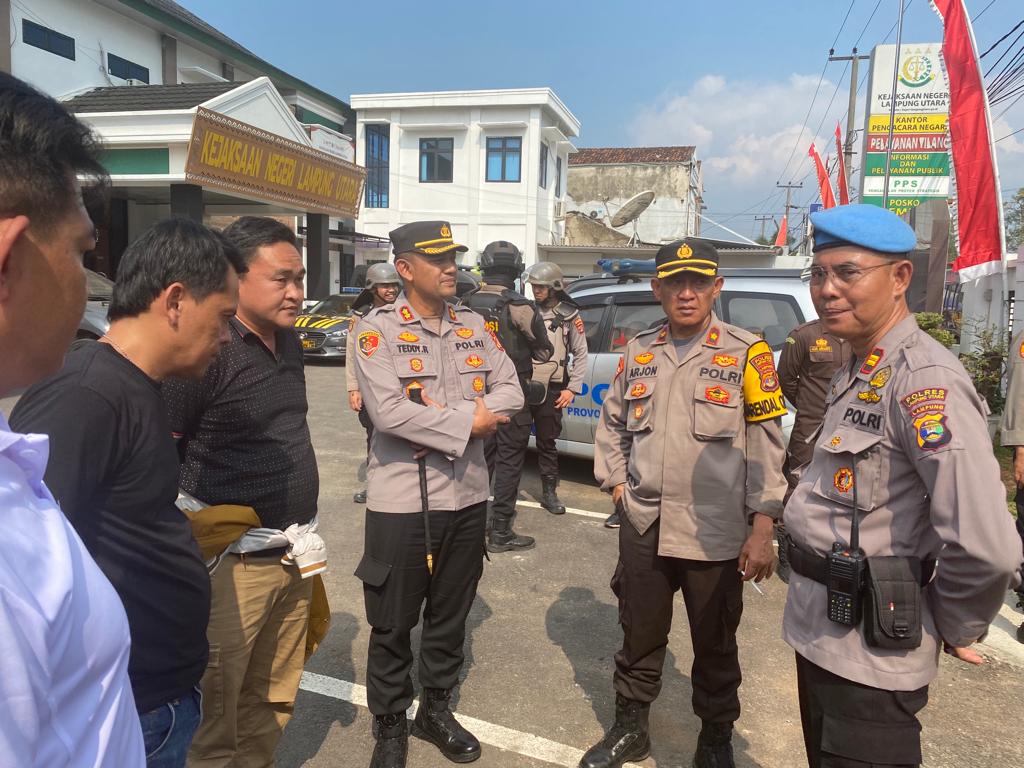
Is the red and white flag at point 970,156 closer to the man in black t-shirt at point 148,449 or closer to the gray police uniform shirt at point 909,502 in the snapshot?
the gray police uniform shirt at point 909,502

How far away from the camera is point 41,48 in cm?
1444

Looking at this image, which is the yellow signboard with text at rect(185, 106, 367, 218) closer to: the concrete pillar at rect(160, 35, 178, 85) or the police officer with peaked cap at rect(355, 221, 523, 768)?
the concrete pillar at rect(160, 35, 178, 85)

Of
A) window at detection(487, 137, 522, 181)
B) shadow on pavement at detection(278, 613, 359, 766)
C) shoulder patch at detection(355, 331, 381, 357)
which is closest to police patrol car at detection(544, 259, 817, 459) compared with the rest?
shoulder patch at detection(355, 331, 381, 357)

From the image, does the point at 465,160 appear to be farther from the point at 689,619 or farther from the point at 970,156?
the point at 689,619

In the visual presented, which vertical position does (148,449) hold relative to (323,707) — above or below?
above

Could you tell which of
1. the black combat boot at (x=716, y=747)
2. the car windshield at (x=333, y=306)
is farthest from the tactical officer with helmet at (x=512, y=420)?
the car windshield at (x=333, y=306)

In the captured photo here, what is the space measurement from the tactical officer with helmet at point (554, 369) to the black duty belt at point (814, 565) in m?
3.79

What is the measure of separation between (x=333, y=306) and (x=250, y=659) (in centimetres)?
1374

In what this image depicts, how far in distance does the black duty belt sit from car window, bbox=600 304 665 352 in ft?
14.1

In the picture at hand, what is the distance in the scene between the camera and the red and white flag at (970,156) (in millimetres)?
6680

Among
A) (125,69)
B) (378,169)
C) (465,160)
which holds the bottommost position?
(378,169)

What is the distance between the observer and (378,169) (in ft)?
95.9

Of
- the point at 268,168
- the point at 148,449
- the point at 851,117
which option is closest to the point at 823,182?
the point at 851,117

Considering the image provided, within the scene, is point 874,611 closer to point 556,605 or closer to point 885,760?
point 885,760
